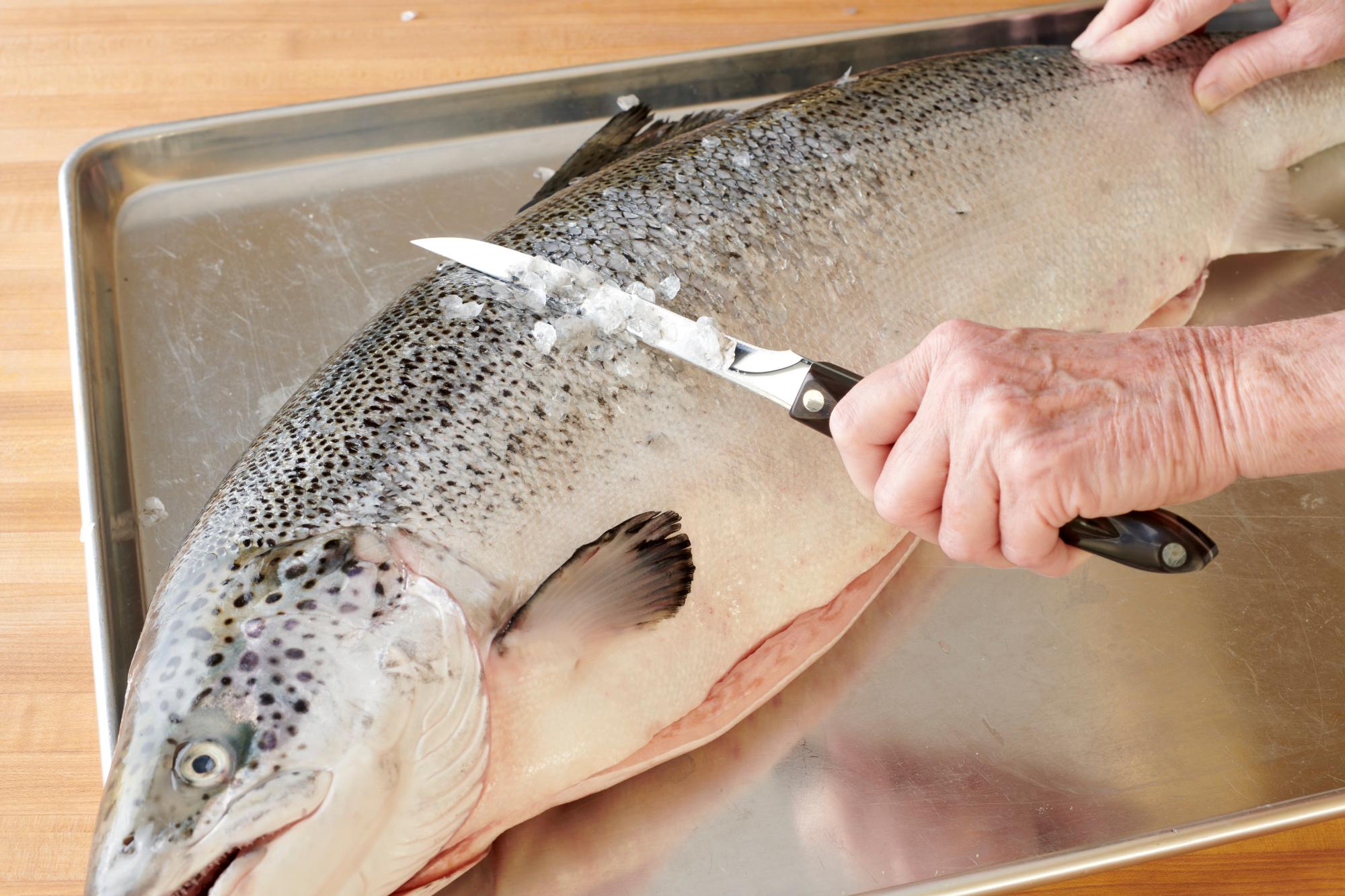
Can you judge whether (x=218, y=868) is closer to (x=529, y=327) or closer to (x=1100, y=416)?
(x=529, y=327)

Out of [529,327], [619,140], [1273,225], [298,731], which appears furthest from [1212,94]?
[298,731]

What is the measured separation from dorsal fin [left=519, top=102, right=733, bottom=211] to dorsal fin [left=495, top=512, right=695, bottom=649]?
1.71 ft

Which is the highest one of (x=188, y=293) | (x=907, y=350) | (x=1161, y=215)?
(x=1161, y=215)

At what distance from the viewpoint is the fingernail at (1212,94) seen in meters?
1.28

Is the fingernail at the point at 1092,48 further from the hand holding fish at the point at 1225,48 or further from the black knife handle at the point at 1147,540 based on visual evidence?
the black knife handle at the point at 1147,540

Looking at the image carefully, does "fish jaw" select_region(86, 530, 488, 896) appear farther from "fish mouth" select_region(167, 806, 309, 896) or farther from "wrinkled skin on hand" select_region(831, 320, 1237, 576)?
"wrinkled skin on hand" select_region(831, 320, 1237, 576)

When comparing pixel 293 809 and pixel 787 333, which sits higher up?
pixel 787 333

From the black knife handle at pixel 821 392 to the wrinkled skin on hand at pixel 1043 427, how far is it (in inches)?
1.9

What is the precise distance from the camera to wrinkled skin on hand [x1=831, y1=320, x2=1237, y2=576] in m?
0.76

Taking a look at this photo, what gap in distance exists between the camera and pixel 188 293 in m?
1.42

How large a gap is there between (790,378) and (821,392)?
0.03 m

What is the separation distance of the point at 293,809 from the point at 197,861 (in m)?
0.07

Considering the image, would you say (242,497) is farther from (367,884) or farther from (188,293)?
(188,293)

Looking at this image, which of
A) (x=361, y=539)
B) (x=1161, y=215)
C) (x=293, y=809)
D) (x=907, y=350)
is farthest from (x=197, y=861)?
(x=1161, y=215)
